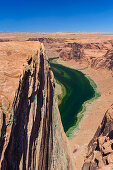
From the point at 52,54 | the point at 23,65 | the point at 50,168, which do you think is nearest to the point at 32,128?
the point at 23,65

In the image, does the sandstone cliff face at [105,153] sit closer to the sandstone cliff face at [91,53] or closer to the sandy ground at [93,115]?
the sandy ground at [93,115]

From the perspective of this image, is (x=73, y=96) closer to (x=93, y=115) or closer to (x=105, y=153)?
(x=93, y=115)

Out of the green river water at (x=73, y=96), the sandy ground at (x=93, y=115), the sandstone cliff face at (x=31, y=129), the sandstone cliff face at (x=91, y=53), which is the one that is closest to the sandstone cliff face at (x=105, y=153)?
the sandstone cliff face at (x=31, y=129)

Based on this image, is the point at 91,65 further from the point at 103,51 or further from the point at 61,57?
the point at 61,57

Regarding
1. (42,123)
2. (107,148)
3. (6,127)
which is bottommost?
(107,148)

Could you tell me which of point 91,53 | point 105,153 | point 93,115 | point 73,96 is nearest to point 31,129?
point 105,153
